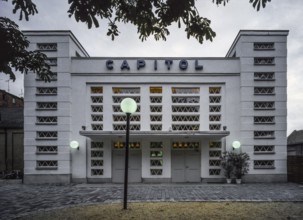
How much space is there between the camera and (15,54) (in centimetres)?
711

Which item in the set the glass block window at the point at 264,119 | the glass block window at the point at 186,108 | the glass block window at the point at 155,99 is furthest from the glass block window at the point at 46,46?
the glass block window at the point at 264,119

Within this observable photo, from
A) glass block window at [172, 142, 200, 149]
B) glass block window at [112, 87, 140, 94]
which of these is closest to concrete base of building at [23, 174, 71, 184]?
glass block window at [112, 87, 140, 94]

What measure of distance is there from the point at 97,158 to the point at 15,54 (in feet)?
43.7

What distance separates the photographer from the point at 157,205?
1055 centimetres

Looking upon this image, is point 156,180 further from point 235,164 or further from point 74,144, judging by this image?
point 74,144

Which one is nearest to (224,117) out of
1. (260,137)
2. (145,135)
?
(260,137)

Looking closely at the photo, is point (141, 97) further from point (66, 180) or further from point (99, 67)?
point (66, 180)

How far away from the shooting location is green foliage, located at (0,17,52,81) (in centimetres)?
657

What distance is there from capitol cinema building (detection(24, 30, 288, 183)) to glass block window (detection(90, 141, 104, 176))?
0.07 m

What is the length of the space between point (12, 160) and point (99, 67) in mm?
15230

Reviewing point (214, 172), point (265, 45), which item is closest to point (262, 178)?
point (214, 172)

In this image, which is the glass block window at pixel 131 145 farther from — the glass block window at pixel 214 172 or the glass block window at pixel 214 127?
the glass block window at pixel 214 172

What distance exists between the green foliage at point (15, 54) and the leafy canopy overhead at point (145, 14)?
1.11m

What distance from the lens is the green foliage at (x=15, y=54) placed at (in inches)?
259
